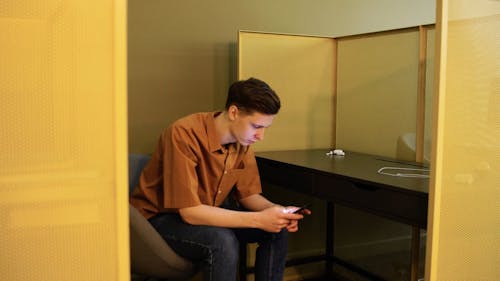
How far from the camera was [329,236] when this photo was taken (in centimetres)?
259

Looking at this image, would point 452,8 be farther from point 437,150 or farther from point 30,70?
point 30,70

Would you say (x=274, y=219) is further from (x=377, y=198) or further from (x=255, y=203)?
(x=377, y=198)

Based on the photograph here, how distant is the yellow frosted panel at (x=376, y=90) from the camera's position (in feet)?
7.17

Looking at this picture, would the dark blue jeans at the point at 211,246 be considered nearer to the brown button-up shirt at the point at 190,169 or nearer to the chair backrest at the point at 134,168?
the brown button-up shirt at the point at 190,169

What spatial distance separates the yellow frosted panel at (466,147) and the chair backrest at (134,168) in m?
1.03

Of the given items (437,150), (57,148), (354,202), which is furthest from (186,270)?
(437,150)

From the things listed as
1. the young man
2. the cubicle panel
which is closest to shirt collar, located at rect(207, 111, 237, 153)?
the young man

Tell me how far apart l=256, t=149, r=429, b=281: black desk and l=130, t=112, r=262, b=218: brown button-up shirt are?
0.26 metres

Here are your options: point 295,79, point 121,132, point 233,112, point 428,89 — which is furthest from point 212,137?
point 428,89

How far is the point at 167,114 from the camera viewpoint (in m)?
2.26

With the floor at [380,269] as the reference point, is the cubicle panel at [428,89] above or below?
above

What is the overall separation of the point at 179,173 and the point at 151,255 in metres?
0.26

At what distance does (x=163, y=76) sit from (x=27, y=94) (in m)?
1.36

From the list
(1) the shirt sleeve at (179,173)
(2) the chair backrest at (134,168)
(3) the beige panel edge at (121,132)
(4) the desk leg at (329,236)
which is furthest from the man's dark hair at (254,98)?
(4) the desk leg at (329,236)
